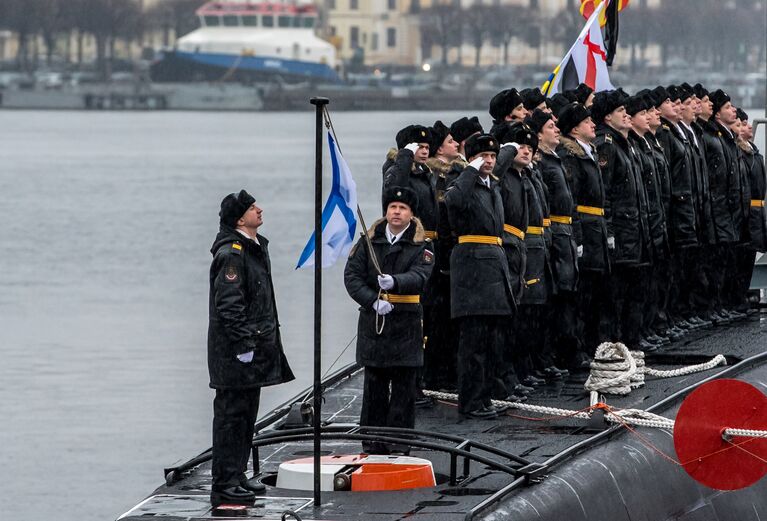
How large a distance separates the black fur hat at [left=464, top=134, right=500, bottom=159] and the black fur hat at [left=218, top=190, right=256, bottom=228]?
251 centimetres

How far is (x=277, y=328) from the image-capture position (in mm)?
10211

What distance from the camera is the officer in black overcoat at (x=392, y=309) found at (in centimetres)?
1105

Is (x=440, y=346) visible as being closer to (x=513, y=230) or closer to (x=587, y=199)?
(x=513, y=230)

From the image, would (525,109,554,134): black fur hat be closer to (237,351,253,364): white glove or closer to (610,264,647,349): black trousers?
(610,264,647,349): black trousers

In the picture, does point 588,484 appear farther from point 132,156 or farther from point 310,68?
point 310,68

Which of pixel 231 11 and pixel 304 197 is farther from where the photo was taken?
pixel 231 11

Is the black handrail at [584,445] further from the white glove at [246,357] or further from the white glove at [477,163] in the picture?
the white glove at [477,163]

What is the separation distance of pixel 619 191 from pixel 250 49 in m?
134

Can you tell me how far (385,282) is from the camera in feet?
35.5

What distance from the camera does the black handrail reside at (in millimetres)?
9336

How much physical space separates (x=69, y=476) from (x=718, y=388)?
11.7 metres

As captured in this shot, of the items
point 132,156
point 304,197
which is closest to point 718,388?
point 304,197

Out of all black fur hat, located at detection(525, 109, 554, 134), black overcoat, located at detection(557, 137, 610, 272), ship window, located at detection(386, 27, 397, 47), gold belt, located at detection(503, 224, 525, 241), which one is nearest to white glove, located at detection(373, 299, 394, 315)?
gold belt, located at detection(503, 224, 525, 241)

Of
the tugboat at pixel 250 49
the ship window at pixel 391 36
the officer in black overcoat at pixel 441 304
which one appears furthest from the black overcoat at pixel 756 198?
the ship window at pixel 391 36
